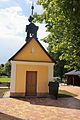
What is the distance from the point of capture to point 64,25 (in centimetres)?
1402

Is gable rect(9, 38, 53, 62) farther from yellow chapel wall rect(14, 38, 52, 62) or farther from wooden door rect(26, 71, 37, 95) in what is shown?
wooden door rect(26, 71, 37, 95)

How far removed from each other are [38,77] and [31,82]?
784 millimetres

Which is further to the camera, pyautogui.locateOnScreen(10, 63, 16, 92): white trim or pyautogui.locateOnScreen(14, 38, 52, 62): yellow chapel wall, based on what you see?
pyautogui.locateOnScreen(14, 38, 52, 62): yellow chapel wall

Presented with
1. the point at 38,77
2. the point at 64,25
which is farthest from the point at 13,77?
the point at 64,25

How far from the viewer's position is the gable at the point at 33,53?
1163 inches

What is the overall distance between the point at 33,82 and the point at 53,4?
16756 millimetres

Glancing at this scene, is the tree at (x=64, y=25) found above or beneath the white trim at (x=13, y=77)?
above

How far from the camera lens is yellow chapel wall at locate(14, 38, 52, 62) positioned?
96.9 feet

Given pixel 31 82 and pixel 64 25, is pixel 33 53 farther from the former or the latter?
pixel 64 25

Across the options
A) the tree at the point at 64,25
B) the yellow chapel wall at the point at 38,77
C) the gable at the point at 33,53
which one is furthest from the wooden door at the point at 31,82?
the tree at the point at 64,25

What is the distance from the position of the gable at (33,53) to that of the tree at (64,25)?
1194cm

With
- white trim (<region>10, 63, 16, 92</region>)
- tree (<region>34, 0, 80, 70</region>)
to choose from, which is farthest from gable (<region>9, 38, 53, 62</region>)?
tree (<region>34, 0, 80, 70</region>)

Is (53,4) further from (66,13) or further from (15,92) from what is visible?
(15,92)

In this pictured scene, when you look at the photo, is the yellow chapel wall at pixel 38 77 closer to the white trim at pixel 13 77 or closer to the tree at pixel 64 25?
the white trim at pixel 13 77
